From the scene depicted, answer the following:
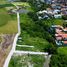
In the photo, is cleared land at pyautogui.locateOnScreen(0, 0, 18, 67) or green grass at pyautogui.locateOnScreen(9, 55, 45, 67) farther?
cleared land at pyautogui.locateOnScreen(0, 0, 18, 67)

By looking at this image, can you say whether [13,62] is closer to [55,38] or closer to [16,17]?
[55,38]

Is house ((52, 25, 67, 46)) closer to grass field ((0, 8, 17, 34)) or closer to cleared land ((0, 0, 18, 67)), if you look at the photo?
cleared land ((0, 0, 18, 67))

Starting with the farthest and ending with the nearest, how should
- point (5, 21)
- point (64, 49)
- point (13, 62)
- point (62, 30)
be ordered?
point (5, 21) < point (62, 30) < point (64, 49) < point (13, 62)

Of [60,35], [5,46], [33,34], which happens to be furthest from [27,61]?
[60,35]

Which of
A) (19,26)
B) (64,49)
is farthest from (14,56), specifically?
(19,26)

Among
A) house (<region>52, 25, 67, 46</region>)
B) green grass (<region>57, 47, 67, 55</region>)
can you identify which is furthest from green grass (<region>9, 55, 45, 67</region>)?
house (<region>52, 25, 67, 46</region>)

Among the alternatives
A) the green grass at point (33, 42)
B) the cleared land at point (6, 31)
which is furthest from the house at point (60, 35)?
the cleared land at point (6, 31)

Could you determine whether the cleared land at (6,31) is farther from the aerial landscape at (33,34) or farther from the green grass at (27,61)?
the green grass at (27,61)
